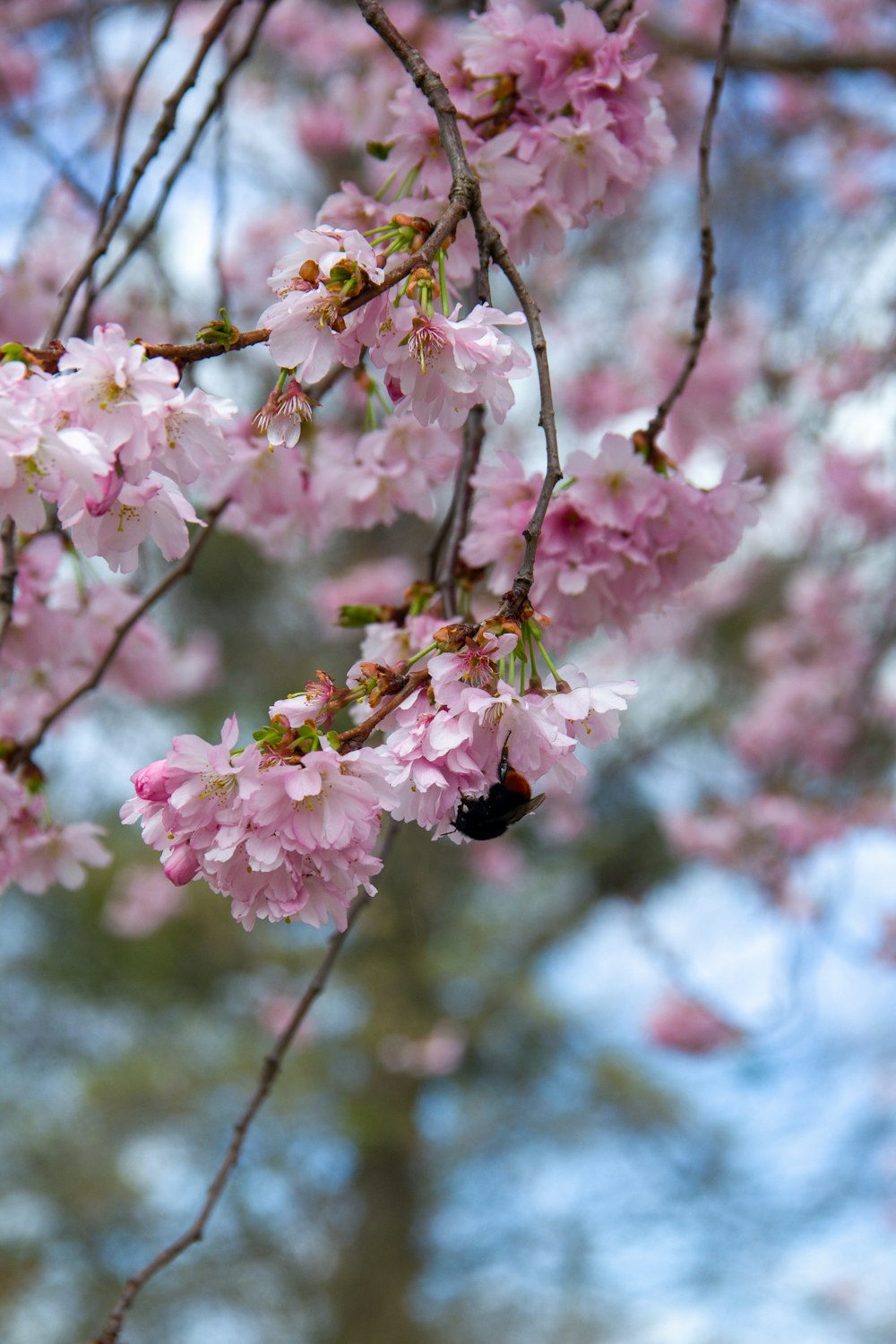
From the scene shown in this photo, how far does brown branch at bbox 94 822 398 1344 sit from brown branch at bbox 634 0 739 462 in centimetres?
43

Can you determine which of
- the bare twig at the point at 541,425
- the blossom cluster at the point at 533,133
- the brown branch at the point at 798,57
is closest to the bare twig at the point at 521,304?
the bare twig at the point at 541,425

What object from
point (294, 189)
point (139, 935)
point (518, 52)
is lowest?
point (518, 52)

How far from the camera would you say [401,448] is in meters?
1.03

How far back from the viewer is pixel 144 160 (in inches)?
37.6

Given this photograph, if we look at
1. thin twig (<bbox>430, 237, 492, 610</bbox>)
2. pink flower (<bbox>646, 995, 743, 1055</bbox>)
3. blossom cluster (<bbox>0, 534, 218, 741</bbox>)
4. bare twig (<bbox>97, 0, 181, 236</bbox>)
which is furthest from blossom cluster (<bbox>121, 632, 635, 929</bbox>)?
pink flower (<bbox>646, 995, 743, 1055</bbox>)

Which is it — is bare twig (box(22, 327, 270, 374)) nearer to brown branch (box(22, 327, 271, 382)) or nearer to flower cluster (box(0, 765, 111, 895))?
brown branch (box(22, 327, 271, 382))

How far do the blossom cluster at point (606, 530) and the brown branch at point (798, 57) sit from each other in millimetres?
1853

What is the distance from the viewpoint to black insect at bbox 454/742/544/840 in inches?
23.0

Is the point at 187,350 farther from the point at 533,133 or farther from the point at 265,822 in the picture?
the point at 533,133

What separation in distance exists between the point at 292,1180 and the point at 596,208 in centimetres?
599

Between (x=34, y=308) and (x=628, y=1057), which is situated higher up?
(x=628, y=1057)

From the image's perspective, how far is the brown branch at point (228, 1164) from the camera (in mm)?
799

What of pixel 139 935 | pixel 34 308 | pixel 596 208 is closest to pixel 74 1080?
pixel 139 935

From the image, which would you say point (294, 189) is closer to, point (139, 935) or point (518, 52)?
point (139, 935)
